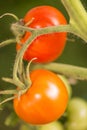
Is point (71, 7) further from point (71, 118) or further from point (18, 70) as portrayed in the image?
point (71, 118)

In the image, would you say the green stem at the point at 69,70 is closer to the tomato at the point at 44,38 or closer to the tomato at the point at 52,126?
the tomato at the point at 44,38

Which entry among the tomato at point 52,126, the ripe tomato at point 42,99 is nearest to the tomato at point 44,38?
the ripe tomato at point 42,99

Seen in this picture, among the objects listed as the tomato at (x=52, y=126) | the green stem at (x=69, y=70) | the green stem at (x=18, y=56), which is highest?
the green stem at (x=18, y=56)

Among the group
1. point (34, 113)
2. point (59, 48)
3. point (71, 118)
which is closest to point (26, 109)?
point (34, 113)

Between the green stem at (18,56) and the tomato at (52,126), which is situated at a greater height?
the green stem at (18,56)

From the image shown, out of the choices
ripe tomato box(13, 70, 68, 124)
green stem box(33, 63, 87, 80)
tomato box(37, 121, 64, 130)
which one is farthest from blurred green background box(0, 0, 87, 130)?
ripe tomato box(13, 70, 68, 124)

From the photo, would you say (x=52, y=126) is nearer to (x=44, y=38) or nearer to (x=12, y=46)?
(x=12, y=46)
